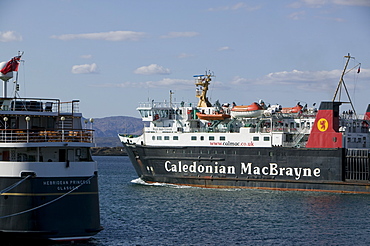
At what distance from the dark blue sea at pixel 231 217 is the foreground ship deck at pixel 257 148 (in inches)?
62.3

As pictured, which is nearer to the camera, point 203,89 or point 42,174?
point 42,174

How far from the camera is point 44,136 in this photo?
26.9 m

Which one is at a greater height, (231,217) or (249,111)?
(249,111)

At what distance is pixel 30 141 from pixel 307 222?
635 inches

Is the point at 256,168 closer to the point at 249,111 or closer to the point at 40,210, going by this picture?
the point at 249,111

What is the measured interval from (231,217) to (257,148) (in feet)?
51.9

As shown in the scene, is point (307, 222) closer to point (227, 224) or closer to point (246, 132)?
point (227, 224)

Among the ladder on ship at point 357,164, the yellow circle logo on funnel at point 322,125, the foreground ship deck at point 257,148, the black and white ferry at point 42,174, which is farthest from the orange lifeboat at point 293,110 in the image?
the black and white ferry at point 42,174

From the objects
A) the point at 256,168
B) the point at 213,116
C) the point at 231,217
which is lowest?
the point at 231,217

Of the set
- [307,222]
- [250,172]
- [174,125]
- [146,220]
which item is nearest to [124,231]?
[146,220]

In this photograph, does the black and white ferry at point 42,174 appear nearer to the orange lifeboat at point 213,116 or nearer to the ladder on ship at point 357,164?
the ladder on ship at point 357,164

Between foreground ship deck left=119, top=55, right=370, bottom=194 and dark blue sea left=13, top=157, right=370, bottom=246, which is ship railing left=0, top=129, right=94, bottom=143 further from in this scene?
foreground ship deck left=119, top=55, right=370, bottom=194

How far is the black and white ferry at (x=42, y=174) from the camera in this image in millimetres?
26047

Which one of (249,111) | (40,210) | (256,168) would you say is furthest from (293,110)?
(40,210)
